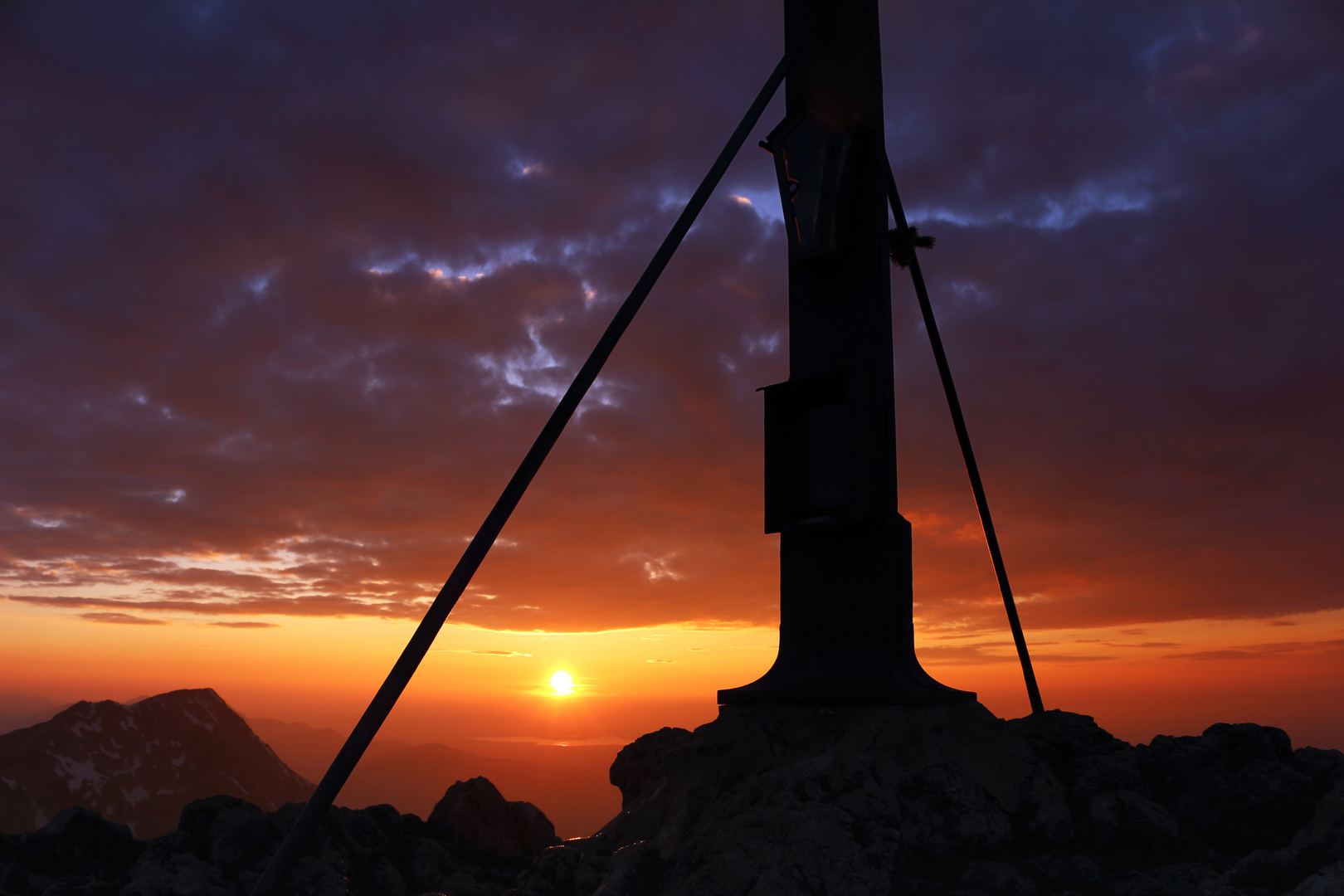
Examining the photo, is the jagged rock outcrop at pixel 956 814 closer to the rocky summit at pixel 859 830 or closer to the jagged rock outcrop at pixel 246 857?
the rocky summit at pixel 859 830

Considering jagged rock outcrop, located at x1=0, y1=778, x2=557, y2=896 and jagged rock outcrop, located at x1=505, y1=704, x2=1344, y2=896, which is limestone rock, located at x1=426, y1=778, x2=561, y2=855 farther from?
jagged rock outcrop, located at x1=505, y1=704, x2=1344, y2=896

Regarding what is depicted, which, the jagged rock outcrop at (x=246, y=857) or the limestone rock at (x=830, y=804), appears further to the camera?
the jagged rock outcrop at (x=246, y=857)

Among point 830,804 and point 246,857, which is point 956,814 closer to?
point 830,804

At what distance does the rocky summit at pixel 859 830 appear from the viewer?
7.31 m

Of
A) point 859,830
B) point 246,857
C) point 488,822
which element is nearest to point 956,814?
point 859,830

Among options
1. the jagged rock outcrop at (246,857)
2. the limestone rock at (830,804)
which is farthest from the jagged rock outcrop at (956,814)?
the jagged rock outcrop at (246,857)

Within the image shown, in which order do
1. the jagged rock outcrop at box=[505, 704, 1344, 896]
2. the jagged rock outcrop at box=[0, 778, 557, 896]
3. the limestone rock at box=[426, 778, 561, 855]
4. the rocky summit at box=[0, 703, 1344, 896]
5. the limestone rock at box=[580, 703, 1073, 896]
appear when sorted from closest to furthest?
the limestone rock at box=[580, 703, 1073, 896] < the jagged rock outcrop at box=[505, 704, 1344, 896] < the rocky summit at box=[0, 703, 1344, 896] < the jagged rock outcrop at box=[0, 778, 557, 896] < the limestone rock at box=[426, 778, 561, 855]

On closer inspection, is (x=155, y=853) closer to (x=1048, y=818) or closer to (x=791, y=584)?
(x=791, y=584)

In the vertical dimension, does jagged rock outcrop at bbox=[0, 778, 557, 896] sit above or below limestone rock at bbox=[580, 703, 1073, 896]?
below

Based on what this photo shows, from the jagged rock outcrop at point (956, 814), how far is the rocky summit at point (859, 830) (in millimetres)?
24

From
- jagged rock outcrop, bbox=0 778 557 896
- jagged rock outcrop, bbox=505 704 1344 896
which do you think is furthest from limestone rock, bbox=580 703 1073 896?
jagged rock outcrop, bbox=0 778 557 896

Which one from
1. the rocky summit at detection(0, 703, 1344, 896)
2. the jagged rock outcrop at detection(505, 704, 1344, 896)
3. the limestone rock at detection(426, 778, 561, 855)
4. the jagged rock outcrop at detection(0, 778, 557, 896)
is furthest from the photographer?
the limestone rock at detection(426, 778, 561, 855)

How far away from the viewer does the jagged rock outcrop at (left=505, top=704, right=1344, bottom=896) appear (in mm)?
7184

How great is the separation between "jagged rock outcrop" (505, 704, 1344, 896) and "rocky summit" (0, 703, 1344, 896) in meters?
0.02
